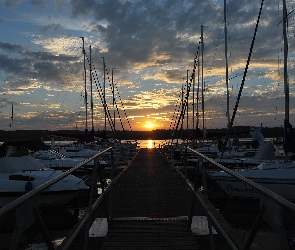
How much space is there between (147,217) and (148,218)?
1.20 ft

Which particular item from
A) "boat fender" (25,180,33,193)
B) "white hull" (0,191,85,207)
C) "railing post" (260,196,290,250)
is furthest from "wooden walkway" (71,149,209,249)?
"railing post" (260,196,290,250)

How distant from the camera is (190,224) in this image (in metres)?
7.51

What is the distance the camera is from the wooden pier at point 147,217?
6.36 metres

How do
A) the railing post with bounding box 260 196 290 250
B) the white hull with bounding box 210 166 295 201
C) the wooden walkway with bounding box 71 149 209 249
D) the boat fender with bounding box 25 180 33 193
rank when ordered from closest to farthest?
the railing post with bounding box 260 196 290 250 → the wooden walkway with bounding box 71 149 209 249 → the boat fender with bounding box 25 180 33 193 → the white hull with bounding box 210 166 295 201

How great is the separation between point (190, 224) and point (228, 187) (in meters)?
6.11

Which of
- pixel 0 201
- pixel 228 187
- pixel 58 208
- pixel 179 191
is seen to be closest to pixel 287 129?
pixel 228 187

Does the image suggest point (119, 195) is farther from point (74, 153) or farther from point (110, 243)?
point (74, 153)

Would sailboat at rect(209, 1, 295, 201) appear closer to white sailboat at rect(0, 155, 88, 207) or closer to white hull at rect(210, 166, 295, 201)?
white hull at rect(210, 166, 295, 201)

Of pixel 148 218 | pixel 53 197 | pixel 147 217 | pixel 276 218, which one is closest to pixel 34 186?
pixel 53 197

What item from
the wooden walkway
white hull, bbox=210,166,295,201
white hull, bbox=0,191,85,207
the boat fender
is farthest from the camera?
white hull, bbox=210,166,295,201

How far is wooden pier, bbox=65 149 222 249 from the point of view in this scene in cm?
636

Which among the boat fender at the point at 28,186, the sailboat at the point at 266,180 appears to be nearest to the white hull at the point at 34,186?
the boat fender at the point at 28,186

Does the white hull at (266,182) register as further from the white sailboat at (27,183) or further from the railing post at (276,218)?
the railing post at (276,218)

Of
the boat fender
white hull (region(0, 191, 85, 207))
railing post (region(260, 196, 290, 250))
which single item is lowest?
white hull (region(0, 191, 85, 207))
